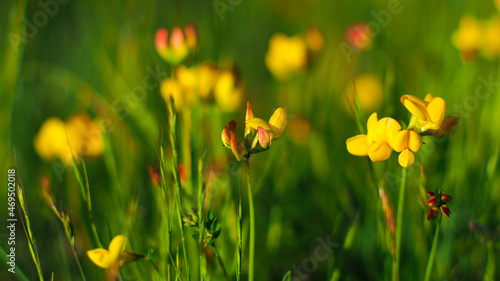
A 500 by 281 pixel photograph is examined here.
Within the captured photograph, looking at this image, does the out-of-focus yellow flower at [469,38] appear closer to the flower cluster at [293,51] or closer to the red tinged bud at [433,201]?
the flower cluster at [293,51]

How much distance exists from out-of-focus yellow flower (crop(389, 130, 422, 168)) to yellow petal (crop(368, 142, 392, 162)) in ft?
0.04

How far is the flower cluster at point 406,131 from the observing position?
0.78 m

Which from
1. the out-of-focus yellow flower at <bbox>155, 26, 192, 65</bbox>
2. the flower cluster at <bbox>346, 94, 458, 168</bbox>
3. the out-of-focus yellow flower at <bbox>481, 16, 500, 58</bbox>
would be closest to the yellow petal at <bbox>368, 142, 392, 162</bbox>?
the flower cluster at <bbox>346, 94, 458, 168</bbox>

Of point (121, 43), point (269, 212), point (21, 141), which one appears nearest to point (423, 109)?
point (269, 212)

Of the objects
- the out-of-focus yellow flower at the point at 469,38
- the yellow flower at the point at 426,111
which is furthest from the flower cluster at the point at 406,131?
the out-of-focus yellow flower at the point at 469,38

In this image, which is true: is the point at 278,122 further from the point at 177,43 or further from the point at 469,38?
the point at 469,38

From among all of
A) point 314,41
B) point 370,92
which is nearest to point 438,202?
point 314,41

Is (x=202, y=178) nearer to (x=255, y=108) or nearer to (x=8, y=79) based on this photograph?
(x=8, y=79)

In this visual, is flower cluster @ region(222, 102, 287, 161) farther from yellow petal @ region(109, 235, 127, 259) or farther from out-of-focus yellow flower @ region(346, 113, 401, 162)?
yellow petal @ region(109, 235, 127, 259)

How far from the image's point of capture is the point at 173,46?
1.29 metres

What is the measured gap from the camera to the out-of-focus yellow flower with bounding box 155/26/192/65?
1.27 meters

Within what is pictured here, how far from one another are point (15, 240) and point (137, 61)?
0.65 meters

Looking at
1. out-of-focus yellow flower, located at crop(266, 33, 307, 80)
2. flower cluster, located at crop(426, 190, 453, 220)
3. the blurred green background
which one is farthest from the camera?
out-of-focus yellow flower, located at crop(266, 33, 307, 80)

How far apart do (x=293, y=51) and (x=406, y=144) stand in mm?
916
